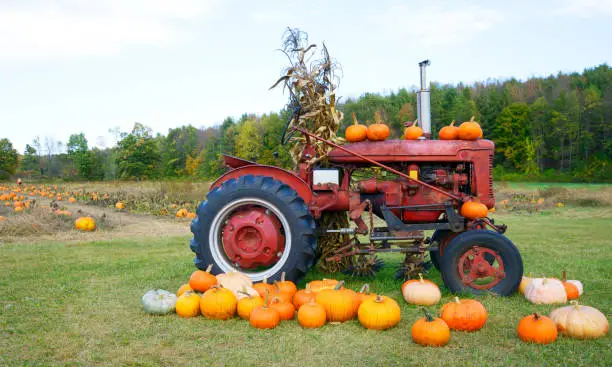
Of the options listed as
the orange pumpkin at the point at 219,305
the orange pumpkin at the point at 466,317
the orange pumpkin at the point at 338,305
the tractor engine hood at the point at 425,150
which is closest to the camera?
the orange pumpkin at the point at 466,317

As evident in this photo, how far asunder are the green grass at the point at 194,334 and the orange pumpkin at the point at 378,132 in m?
1.71

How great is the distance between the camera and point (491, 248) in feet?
16.9

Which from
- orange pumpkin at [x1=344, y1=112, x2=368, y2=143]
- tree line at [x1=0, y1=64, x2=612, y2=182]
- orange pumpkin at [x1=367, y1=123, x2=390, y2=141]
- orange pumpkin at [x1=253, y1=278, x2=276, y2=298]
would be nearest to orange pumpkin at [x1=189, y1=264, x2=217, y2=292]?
orange pumpkin at [x1=253, y1=278, x2=276, y2=298]

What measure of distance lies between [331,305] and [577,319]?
6.46 feet

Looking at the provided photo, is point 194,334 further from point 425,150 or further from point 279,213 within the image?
point 425,150

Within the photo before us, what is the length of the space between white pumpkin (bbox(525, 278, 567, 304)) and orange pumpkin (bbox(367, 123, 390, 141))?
221 cm

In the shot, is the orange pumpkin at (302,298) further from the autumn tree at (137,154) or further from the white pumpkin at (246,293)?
the autumn tree at (137,154)

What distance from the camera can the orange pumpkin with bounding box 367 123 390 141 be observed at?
18.5ft

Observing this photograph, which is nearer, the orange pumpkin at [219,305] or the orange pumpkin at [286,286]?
the orange pumpkin at [219,305]

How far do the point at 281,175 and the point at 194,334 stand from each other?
2249 mm

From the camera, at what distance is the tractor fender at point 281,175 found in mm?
5727

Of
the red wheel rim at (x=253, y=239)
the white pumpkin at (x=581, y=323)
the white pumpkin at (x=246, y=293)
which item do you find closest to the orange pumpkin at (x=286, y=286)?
the white pumpkin at (x=246, y=293)

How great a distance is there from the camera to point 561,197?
21391mm

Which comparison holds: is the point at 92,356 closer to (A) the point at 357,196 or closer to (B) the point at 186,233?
(A) the point at 357,196
